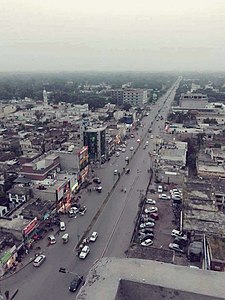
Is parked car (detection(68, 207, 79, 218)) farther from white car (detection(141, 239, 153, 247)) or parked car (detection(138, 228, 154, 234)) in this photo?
white car (detection(141, 239, 153, 247))

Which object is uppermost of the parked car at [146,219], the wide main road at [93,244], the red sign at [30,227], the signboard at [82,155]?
the signboard at [82,155]

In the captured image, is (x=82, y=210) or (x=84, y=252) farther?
(x=82, y=210)

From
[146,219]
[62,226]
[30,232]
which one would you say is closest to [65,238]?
[62,226]

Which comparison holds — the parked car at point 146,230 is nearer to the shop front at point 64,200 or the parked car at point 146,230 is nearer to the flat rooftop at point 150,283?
the shop front at point 64,200

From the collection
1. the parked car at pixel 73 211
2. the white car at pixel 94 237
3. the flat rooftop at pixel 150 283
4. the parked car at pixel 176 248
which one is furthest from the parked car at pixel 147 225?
the flat rooftop at pixel 150 283

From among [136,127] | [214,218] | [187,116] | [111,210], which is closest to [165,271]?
[214,218]

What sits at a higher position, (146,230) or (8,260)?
(8,260)

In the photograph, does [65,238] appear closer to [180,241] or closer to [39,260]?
[39,260]

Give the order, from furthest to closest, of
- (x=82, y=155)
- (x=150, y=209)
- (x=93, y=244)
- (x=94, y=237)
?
(x=82, y=155) → (x=150, y=209) → (x=94, y=237) → (x=93, y=244)
